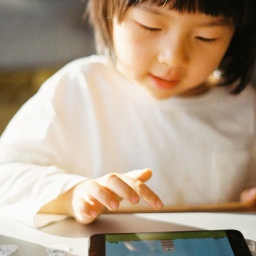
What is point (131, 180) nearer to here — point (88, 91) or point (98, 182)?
point (98, 182)

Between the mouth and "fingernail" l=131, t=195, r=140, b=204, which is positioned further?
the mouth

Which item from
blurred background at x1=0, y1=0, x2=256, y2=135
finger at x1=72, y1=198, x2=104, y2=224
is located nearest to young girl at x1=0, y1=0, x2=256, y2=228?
finger at x1=72, y1=198, x2=104, y2=224

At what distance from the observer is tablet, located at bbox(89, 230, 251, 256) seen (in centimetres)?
45

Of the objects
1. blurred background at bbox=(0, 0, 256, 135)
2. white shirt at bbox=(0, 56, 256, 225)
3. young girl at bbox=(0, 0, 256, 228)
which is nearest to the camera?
young girl at bbox=(0, 0, 256, 228)

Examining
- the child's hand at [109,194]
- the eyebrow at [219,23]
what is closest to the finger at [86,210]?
the child's hand at [109,194]

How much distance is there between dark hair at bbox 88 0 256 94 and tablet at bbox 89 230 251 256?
0.85 ft

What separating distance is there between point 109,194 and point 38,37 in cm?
93

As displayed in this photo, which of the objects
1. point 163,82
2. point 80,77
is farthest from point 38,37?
point 163,82

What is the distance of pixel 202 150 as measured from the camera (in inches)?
29.9

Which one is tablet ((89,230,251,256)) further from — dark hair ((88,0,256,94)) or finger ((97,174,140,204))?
dark hair ((88,0,256,94))

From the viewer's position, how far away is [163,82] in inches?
26.0

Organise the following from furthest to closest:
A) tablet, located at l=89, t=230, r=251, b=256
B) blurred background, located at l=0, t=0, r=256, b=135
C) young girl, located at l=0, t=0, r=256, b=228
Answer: blurred background, located at l=0, t=0, r=256, b=135 < young girl, located at l=0, t=0, r=256, b=228 < tablet, located at l=89, t=230, r=251, b=256

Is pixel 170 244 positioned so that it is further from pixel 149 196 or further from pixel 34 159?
pixel 34 159

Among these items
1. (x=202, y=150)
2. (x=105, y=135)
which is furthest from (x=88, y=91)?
(x=202, y=150)
